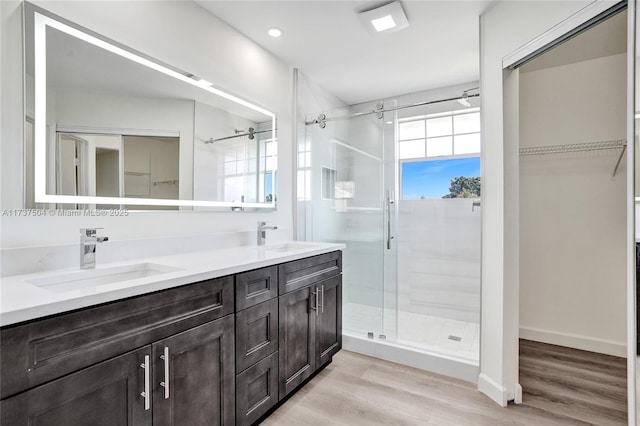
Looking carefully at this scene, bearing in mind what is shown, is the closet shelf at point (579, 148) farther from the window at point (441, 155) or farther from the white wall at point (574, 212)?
the window at point (441, 155)

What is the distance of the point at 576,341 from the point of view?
2.73 meters

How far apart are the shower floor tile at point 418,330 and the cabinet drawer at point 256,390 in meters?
1.20

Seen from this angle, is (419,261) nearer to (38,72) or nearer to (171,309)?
(171,309)

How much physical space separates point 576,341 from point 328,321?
2225 mm

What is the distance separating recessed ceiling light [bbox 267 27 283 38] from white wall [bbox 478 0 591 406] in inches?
54.3

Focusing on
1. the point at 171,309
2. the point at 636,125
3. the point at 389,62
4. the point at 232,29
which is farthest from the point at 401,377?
the point at 232,29

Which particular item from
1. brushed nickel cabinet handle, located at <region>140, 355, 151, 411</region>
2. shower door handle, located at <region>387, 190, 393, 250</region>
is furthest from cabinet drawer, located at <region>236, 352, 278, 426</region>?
shower door handle, located at <region>387, 190, 393, 250</region>

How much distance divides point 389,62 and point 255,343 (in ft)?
8.10

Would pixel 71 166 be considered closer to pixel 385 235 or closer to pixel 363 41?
pixel 363 41

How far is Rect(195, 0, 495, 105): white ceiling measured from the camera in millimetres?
2025

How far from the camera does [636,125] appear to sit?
1.28 meters

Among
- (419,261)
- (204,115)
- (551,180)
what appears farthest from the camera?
(419,261)

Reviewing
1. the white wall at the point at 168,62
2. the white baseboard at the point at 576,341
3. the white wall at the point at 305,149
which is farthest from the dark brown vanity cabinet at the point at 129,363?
the white baseboard at the point at 576,341

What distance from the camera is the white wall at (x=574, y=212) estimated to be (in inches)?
102
